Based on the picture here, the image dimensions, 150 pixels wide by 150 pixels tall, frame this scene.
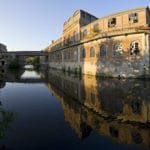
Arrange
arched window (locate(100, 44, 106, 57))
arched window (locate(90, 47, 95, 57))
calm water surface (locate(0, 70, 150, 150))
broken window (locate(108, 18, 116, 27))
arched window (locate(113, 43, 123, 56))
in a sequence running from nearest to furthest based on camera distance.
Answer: calm water surface (locate(0, 70, 150, 150)) < arched window (locate(113, 43, 123, 56)) < arched window (locate(100, 44, 106, 57)) < arched window (locate(90, 47, 95, 57)) < broken window (locate(108, 18, 116, 27))

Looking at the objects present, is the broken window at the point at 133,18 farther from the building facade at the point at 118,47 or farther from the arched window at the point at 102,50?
the arched window at the point at 102,50

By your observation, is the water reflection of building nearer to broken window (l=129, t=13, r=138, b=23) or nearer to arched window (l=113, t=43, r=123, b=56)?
arched window (l=113, t=43, r=123, b=56)

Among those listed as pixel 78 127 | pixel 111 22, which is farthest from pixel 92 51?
pixel 78 127

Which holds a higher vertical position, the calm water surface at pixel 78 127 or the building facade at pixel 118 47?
the building facade at pixel 118 47

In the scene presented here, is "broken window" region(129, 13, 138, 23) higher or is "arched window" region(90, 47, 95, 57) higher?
"broken window" region(129, 13, 138, 23)

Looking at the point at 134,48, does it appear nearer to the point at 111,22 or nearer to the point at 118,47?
the point at 118,47

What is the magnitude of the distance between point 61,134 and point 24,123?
220 cm

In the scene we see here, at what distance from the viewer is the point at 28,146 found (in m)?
6.13

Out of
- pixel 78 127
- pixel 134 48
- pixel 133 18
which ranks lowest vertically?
pixel 78 127

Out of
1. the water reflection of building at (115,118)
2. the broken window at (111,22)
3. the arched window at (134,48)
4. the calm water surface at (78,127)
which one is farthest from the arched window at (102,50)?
the calm water surface at (78,127)

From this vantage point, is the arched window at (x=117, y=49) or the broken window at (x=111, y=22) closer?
the arched window at (x=117, y=49)

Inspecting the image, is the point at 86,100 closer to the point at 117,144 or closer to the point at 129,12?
the point at 117,144

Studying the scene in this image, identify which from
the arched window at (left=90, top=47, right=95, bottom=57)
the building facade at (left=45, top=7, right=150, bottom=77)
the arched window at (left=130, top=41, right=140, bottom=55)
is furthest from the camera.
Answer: the arched window at (left=90, top=47, right=95, bottom=57)

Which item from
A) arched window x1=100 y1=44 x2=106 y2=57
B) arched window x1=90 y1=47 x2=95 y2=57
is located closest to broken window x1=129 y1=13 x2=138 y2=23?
arched window x1=100 y1=44 x2=106 y2=57
